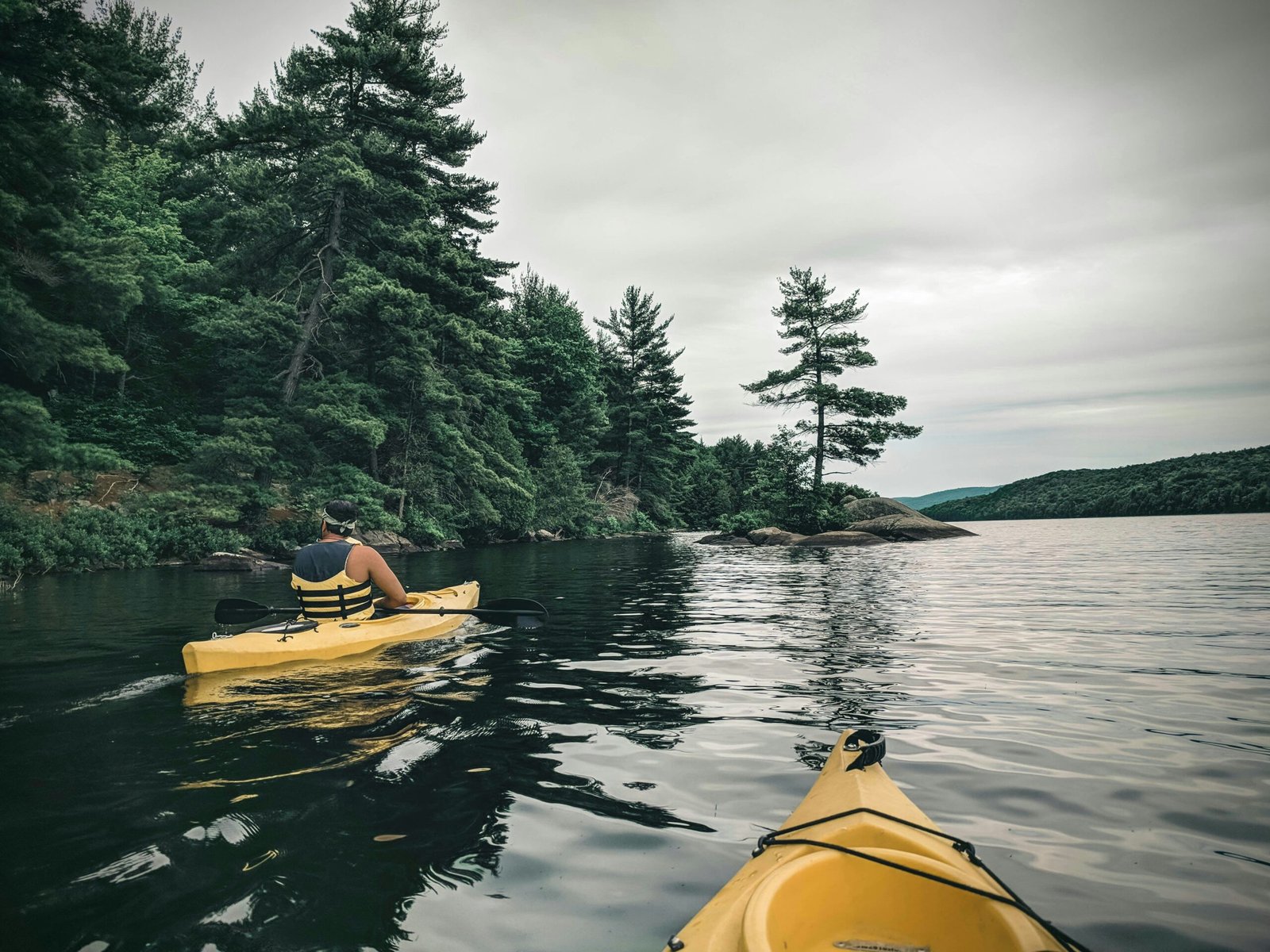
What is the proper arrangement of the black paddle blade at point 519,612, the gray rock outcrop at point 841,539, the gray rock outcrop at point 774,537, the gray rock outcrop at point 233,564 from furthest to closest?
the gray rock outcrop at point 774,537, the gray rock outcrop at point 841,539, the gray rock outcrop at point 233,564, the black paddle blade at point 519,612

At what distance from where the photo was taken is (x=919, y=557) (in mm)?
18781

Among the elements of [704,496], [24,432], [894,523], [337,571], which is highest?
[24,432]

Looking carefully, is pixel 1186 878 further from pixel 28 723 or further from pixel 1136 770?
pixel 28 723

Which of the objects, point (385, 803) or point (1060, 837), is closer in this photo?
point (1060, 837)

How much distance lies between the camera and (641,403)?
53.4m

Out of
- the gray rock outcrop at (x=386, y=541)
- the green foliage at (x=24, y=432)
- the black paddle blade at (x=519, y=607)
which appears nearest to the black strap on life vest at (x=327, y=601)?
the black paddle blade at (x=519, y=607)

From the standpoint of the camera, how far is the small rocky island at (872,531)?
87.9 ft

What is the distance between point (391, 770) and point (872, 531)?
2629 cm

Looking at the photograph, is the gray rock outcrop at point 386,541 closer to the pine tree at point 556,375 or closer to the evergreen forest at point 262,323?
the evergreen forest at point 262,323

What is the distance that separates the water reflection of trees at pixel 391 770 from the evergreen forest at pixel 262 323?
44.2ft

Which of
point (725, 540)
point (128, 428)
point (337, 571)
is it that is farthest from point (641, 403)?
point (337, 571)

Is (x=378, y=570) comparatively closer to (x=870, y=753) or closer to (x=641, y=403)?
(x=870, y=753)

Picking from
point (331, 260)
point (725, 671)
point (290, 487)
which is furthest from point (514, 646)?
point (331, 260)

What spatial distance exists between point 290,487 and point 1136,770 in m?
23.1
